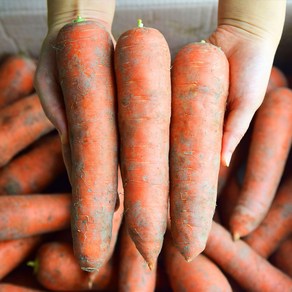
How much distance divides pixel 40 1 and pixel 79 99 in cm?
73

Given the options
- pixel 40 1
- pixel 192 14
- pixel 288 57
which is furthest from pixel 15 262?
pixel 288 57

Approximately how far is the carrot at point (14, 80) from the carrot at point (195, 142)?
0.84 metres

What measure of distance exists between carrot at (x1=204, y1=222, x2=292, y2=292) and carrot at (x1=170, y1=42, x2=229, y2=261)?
43 centimetres

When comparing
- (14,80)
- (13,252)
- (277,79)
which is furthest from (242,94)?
(14,80)

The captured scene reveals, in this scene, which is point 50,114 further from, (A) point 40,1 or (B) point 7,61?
(B) point 7,61

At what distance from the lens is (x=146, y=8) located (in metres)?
1.43

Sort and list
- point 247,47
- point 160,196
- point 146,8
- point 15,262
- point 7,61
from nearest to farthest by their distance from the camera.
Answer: point 160,196
point 247,47
point 15,262
point 146,8
point 7,61

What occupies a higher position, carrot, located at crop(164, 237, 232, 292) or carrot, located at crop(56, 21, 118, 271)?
carrot, located at crop(56, 21, 118, 271)

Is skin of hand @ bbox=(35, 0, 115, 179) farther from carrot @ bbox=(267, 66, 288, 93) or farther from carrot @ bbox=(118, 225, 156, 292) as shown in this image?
carrot @ bbox=(267, 66, 288, 93)

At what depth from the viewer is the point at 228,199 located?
1430mm

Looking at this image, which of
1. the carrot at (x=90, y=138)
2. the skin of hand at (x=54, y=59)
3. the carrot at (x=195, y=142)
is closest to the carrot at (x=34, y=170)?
the skin of hand at (x=54, y=59)

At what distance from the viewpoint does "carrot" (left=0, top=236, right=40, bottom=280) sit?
129 cm

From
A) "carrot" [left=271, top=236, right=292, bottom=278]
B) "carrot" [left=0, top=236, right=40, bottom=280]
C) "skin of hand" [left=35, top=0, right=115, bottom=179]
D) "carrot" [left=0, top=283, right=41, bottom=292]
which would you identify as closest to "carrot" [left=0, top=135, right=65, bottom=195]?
"carrot" [left=0, top=236, right=40, bottom=280]

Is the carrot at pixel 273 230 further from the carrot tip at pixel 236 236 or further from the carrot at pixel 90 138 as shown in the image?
the carrot at pixel 90 138
